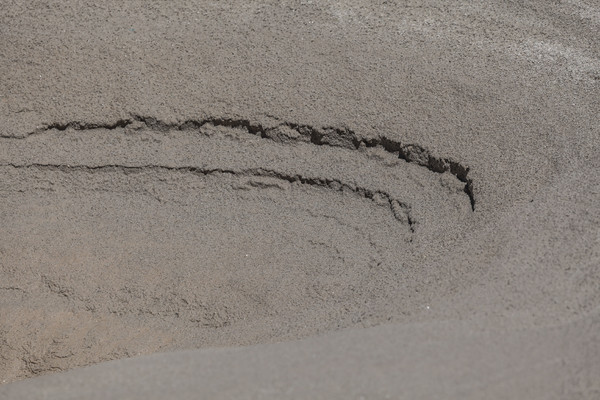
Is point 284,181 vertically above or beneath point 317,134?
beneath

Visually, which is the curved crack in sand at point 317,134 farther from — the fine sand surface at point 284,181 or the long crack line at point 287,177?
the long crack line at point 287,177

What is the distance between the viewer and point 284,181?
4.68 meters

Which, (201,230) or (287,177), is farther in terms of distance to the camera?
(287,177)

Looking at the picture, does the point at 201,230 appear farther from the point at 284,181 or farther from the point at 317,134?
the point at 317,134

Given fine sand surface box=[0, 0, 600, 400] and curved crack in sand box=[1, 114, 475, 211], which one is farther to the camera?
curved crack in sand box=[1, 114, 475, 211]

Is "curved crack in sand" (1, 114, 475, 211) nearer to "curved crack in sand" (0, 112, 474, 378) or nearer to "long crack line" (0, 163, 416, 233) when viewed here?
"curved crack in sand" (0, 112, 474, 378)

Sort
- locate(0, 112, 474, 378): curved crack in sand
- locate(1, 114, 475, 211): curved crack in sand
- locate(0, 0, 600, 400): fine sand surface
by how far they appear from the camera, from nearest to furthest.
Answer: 1. locate(0, 0, 600, 400): fine sand surface
2. locate(0, 112, 474, 378): curved crack in sand
3. locate(1, 114, 475, 211): curved crack in sand

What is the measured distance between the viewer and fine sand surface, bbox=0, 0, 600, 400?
338cm

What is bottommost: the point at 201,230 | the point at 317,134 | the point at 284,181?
the point at 201,230

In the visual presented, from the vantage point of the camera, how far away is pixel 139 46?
5086mm

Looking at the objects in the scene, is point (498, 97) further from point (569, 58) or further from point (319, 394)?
point (319, 394)

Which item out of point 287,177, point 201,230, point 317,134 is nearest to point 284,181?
point 287,177

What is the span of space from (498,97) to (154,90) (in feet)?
7.46

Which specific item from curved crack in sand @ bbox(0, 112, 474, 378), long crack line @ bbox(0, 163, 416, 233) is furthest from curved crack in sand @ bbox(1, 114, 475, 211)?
long crack line @ bbox(0, 163, 416, 233)
